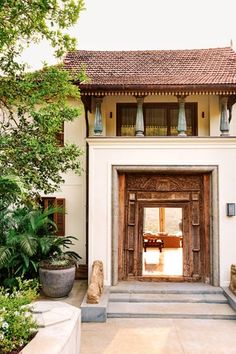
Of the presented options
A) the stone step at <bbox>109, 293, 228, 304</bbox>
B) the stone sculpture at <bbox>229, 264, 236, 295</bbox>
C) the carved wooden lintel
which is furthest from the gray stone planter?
the stone sculpture at <bbox>229, 264, 236, 295</bbox>

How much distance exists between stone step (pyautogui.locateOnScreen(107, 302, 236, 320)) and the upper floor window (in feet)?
16.8

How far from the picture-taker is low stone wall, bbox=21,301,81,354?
4.20 meters

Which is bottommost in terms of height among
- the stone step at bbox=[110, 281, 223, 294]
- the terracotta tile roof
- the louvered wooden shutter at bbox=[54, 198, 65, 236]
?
the stone step at bbox=[110, 281, 223, 294]

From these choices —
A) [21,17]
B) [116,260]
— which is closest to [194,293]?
[116,260]

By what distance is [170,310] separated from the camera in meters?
7.64

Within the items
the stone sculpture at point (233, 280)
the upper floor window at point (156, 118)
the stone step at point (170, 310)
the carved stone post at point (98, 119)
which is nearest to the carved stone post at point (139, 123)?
the carved stone post at point (98, 119)

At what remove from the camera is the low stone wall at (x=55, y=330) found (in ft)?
13.8

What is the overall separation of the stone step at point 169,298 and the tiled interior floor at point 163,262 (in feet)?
4.77

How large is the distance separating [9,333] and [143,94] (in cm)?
679

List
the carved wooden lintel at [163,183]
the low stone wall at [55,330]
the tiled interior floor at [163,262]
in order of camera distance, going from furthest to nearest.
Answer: the tiled interior floor at [163,262]
the carved wooden lintel at [163,183]
the low stone wall at [55,330]

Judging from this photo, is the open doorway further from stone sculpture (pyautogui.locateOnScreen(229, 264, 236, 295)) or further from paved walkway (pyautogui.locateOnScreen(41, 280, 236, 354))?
paved walkway (pyautogui.locateOnScreen(41, 280, 236, 354))

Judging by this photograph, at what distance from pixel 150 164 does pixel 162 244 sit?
6.30 m

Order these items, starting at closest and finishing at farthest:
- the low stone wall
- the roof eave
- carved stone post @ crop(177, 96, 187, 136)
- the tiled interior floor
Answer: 1. the low stone wall
2. the roof eave
3. carved stone post @ crop(177, 96, 187, 136)
4. the tiled interior floor

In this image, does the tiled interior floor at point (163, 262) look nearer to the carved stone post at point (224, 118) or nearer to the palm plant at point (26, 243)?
the palm plant at point (26, 243)
